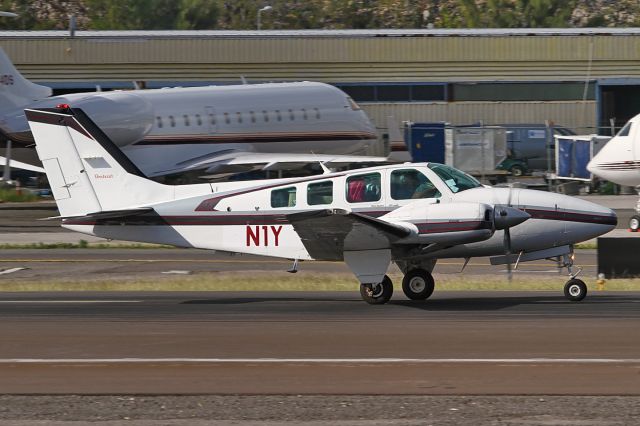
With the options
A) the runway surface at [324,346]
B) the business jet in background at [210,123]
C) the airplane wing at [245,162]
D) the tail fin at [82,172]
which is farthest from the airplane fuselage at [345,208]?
the airplane wing at [245,162]

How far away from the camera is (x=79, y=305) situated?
18.0 metres

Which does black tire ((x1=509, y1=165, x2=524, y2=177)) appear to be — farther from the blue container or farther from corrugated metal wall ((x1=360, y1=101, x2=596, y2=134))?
the blue container

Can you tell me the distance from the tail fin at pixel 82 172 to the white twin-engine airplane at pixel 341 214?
2 cm

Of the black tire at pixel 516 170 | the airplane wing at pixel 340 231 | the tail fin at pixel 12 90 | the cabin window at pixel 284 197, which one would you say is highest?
the tail fin at pixel 12 90

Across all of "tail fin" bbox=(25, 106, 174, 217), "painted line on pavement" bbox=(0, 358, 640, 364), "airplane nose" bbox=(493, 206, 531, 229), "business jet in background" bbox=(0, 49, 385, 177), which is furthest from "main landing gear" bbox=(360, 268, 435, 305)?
"business jet in background" bbox=(0, 49, 385, 177)

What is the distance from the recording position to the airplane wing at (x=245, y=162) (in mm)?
36719

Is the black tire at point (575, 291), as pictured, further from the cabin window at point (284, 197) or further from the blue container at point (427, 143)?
the blue container at point (427, 143)

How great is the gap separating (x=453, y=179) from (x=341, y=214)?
217 centimetres

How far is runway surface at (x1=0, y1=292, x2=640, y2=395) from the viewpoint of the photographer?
11.6 metres

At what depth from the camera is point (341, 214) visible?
16375 mm

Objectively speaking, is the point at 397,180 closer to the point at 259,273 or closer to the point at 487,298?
the point at 487,298

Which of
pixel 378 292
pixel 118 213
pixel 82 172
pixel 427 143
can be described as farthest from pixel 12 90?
pixel 378 292

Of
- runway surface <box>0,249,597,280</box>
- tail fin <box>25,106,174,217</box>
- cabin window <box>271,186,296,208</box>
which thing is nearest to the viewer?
cabin window <box>271,186,296,208</box>

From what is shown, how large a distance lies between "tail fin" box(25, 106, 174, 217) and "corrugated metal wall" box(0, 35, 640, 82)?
36208 mm
